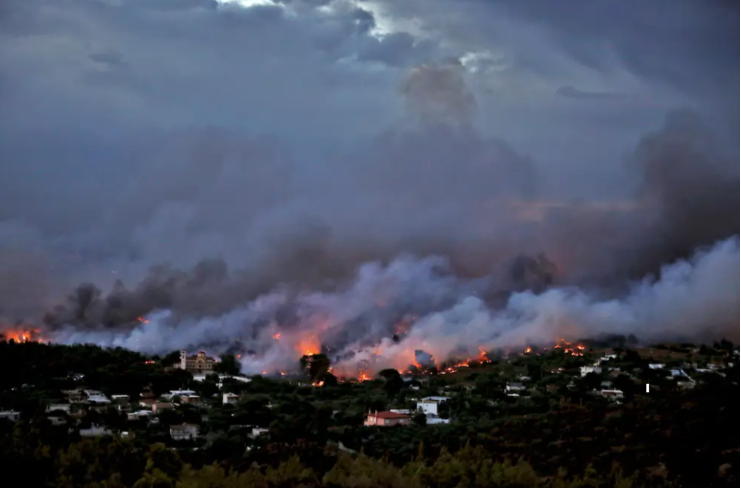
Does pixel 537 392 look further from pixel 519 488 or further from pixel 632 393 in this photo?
pixel 519 488

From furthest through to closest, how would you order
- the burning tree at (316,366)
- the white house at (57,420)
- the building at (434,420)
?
the burning tree at (316,366), the building at (434,420), the white house at (57,420)

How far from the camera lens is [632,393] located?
3325 centimetres

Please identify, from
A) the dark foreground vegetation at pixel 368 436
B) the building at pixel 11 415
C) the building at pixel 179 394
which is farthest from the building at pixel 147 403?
the building at pixel 11 415

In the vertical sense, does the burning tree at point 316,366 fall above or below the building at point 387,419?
above

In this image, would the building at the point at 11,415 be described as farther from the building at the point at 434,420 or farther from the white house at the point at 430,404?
the white house at the point at 430,404

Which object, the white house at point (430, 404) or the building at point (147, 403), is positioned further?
the white house at point (430, 404)

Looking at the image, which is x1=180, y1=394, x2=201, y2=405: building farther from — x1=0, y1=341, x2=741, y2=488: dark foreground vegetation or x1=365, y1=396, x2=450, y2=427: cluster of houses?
x1=365, y1=396, x2=450, y2=427: cluster of houses

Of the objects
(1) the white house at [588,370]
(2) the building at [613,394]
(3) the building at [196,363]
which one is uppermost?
(3) the building at [196,363]

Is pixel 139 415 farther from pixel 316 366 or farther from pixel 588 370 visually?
pixel 588 370

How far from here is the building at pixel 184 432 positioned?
24034mm

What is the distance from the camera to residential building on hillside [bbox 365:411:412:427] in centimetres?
2848

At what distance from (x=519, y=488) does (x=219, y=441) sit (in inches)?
405

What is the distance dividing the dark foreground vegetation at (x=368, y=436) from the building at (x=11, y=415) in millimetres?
293

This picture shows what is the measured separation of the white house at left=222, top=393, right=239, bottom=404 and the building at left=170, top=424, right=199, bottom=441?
5.11m
